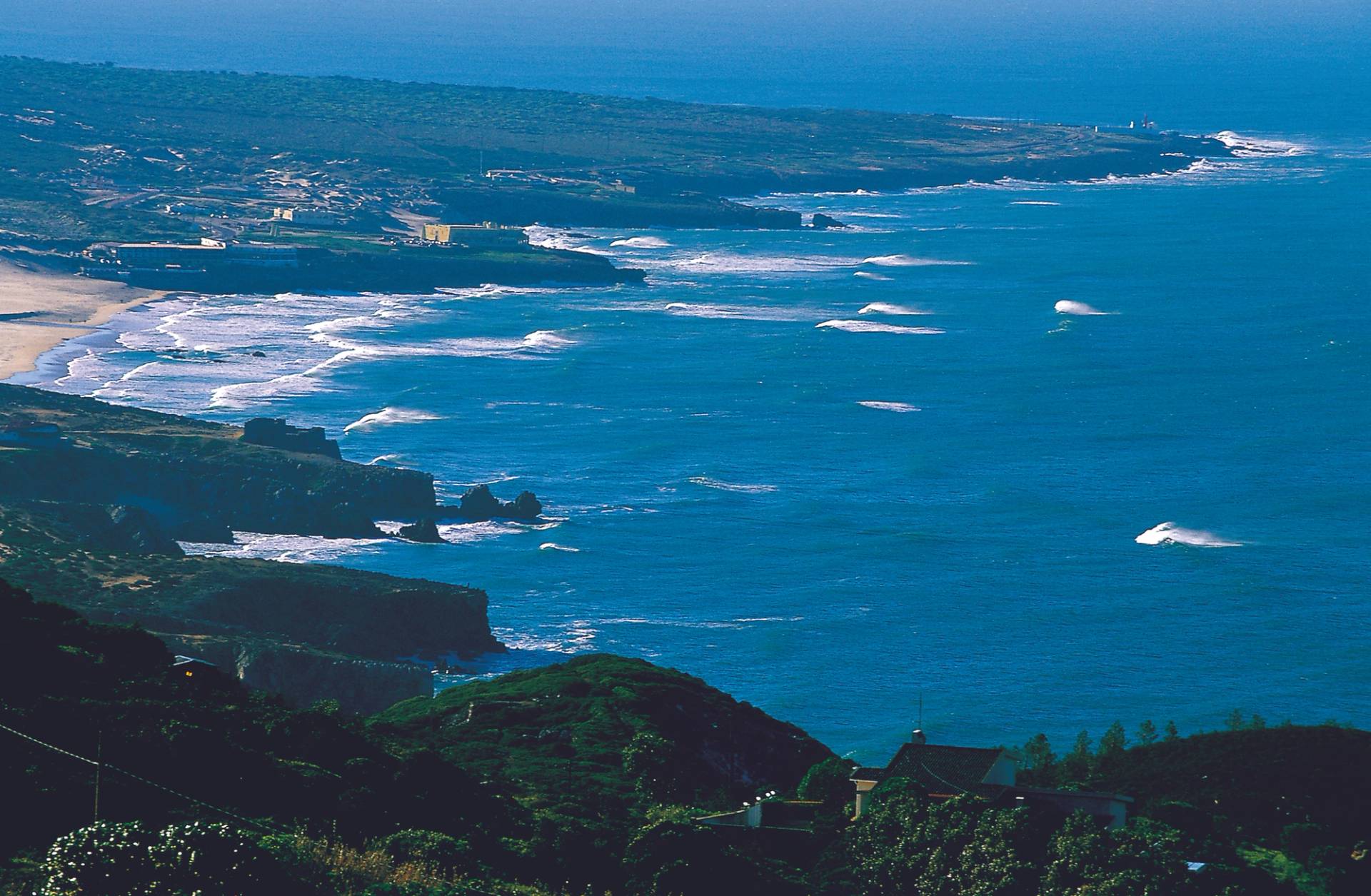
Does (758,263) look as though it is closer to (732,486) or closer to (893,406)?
(893,406)

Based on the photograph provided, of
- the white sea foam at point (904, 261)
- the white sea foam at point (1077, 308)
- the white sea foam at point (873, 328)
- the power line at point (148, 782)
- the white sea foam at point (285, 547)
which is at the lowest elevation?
the white sea foam at point (285, 547)

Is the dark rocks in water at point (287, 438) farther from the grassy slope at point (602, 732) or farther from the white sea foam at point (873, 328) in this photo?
the white sea foam at point (873, 328)

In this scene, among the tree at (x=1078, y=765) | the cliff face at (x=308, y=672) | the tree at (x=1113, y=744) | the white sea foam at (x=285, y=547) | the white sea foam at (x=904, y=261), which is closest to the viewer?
the tree at (x=1078, y=765)

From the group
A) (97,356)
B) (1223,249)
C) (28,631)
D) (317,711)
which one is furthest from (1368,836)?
(1223,249)

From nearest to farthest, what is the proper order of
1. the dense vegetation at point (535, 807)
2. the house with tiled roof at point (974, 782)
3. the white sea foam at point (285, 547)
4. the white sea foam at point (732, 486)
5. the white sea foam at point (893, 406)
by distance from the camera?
the dense vegetation at point (535, 807) → the house with tiled roof at point (974, 782) → the white sea foam at point (285, 547) → the white sea foam at point (732, 486) → the white sea foam at point (893, 406)

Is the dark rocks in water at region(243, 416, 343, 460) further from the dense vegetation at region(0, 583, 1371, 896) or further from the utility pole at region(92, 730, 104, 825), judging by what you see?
the utility pole at region(92, 730, 104, 825)

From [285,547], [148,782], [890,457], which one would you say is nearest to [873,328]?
[890,457]

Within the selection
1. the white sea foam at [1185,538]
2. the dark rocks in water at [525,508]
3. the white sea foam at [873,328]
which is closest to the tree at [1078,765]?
the white sea foam at [1185,538]

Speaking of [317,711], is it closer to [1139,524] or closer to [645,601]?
[645,601]

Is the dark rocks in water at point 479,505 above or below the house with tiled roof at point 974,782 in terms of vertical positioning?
below
